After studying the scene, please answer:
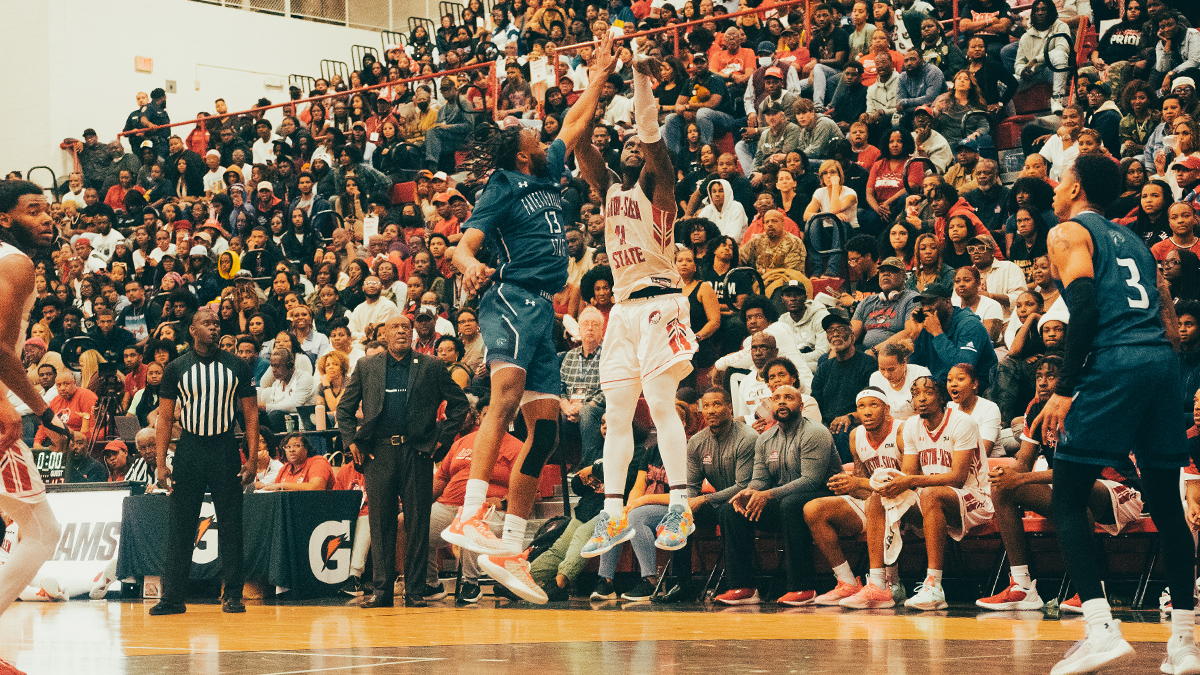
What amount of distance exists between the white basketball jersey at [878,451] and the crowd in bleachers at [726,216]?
24 centimetres

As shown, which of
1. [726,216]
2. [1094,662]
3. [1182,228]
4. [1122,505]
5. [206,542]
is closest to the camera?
[1094,662]

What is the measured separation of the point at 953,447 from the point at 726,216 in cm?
545

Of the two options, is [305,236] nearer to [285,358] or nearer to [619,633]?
[285,358]

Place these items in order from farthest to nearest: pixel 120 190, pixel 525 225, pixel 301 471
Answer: pixel 120 190
pixel 301 471
pixel 525 225

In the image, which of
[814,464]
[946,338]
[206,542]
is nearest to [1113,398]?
[814,464]

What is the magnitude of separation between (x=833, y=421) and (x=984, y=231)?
8.38 ft

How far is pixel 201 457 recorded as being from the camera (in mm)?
9992

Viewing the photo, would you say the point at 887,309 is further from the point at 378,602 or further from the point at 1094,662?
the point at 1094,662

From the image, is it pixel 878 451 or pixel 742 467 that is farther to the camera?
pixel 742 467

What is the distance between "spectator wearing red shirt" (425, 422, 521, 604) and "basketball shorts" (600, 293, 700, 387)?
134 inches

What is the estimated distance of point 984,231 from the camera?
11555 mm

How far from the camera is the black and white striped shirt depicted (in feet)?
32.7

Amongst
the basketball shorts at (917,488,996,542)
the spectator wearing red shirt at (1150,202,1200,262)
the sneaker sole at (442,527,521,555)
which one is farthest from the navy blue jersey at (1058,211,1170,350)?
the spectator wearing red shirt at (1150,202,1200,262)

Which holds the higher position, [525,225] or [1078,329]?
[525,225]
